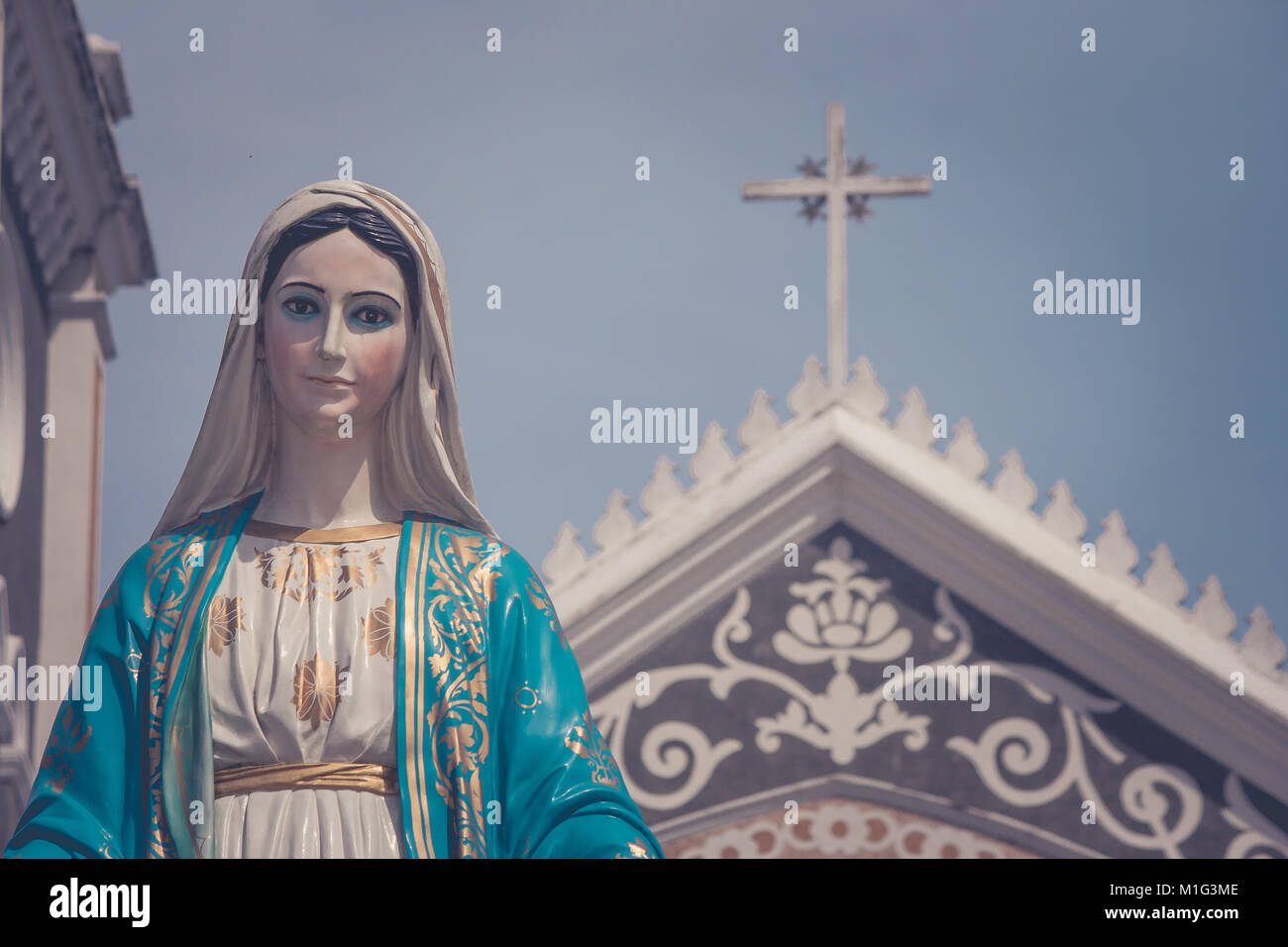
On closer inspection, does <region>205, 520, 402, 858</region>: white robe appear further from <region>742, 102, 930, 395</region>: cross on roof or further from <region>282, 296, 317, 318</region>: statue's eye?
<region>742, 102, 930, 395</region>: cross on roof

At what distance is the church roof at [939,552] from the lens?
35.7ft

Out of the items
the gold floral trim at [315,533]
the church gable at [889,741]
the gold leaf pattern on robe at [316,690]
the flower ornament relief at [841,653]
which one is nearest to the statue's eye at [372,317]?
the gold floral trim at [315,533]

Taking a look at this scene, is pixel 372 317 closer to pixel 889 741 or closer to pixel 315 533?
pixel 315 533

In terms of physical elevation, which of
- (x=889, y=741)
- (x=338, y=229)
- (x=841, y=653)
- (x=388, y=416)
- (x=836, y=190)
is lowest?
(x=388, y=416)

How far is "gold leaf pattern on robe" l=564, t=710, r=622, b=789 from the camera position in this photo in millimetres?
4227

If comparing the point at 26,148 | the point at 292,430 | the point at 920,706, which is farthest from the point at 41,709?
the point at 292,430

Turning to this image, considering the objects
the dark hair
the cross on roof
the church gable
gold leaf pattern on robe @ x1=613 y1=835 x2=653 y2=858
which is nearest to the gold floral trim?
the dark hair

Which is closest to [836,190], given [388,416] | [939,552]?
[939,552]

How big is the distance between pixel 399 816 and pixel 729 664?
6.81 m

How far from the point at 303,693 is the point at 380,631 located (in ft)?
0.58

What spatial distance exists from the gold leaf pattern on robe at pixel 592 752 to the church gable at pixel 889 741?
6221mm

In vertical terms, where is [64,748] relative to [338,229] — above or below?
below

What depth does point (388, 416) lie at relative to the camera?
4520mm
